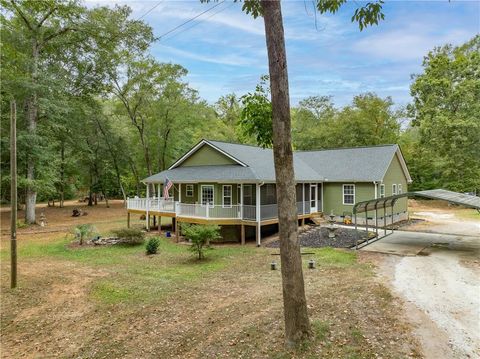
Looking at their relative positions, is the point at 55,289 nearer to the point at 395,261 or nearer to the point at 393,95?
the point at 395,261

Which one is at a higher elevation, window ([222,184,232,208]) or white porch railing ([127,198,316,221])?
window ([222,184,232,208])

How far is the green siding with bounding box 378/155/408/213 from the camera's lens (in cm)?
2311

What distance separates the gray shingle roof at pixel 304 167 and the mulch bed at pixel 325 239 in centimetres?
330

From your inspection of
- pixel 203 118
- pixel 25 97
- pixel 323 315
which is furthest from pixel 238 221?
pixel 203 118

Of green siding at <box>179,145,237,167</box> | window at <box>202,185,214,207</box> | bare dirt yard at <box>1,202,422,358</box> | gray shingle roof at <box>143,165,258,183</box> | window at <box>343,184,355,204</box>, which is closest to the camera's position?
bare dirt yard at <box>1,202,422,358</box>

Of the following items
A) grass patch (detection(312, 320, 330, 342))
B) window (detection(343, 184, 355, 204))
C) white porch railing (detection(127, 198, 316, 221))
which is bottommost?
grass patch (detection(312, 320, 330, 342))

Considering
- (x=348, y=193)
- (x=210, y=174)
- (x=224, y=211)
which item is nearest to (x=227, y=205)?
(x=224, y=211)

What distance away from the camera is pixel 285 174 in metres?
5.38

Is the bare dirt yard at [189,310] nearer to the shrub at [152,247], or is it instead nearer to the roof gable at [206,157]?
the shrub at [152,247]

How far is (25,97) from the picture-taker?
21.7 meters

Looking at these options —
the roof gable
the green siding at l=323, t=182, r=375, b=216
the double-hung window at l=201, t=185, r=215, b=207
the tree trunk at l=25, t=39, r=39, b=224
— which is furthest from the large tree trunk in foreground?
the tree trunk at l=25, t=39, r=39, b=224

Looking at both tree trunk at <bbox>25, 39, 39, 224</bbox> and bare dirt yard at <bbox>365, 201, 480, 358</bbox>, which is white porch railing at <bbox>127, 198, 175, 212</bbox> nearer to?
tree trunk at <bbox>25, 39, 39, 224</bbox>

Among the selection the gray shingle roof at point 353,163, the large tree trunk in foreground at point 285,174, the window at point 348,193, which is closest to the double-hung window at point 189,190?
the gray shingle roof at point 353,163

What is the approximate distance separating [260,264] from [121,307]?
216 inches
